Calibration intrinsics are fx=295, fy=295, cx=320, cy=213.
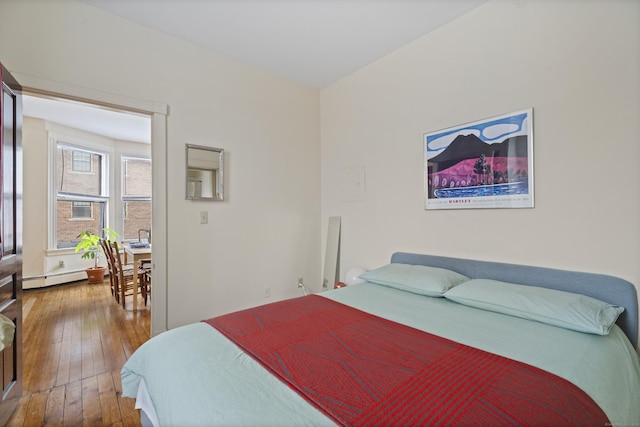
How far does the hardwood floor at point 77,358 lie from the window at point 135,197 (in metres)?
1.82

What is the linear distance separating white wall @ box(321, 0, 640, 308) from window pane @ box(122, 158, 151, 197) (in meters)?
5.03

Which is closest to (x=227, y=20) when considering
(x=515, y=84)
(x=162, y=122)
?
(x=162, y=122)

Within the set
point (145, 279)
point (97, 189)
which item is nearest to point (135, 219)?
point (97, 189)

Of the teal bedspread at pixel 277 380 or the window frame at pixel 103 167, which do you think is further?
the window frame at pixel 103 167

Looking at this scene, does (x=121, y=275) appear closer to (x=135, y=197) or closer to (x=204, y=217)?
(x=204, y=217)

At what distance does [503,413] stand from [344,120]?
3081mm

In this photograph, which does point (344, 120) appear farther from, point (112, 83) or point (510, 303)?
point (510, 303)

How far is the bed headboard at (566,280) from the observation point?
1.63 meters

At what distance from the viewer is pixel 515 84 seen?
81.8 inches

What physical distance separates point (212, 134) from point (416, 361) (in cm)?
261

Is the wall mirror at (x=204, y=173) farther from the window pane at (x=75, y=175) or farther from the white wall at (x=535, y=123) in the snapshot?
the window pane at (x=75, y=175)

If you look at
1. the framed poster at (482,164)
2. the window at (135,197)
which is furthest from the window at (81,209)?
the framed poster at (482,164)

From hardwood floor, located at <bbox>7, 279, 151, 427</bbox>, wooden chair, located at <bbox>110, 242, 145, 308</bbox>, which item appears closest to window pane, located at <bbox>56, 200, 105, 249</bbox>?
hardwood floor, located at <bbox>7, 279, 151, 427</bbox>

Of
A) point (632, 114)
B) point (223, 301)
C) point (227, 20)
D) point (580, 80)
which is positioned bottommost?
point (223, 301)
